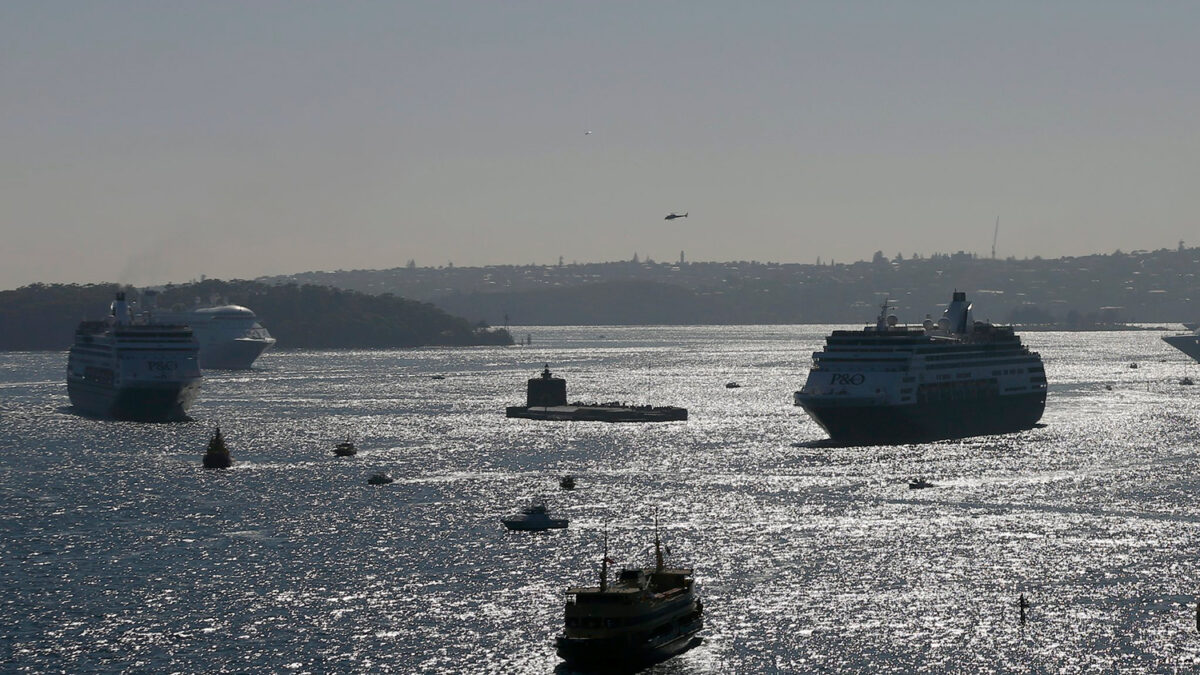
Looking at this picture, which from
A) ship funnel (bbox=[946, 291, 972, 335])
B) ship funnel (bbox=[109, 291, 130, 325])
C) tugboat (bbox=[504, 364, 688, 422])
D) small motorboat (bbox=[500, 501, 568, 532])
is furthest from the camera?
ship funnel (bbox=[109, 291, 130, 325])

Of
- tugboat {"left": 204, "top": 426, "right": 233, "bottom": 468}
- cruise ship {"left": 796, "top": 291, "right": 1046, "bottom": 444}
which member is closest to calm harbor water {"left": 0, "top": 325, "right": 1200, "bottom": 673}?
tugboat {"left": 204, "top": 426, "right": 233, "bottom": 468}

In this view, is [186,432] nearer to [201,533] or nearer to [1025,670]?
[201,533]

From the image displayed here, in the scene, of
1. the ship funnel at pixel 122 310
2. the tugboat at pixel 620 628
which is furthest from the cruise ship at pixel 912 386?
the ship funnel at pixel 122 310

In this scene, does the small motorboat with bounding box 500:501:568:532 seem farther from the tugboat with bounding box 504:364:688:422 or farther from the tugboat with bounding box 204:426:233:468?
the tugboat with bounding box 504:364:688:422

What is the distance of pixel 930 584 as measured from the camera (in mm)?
63656

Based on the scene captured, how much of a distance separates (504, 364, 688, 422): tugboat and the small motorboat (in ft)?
228

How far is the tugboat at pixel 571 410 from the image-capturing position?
149000mm

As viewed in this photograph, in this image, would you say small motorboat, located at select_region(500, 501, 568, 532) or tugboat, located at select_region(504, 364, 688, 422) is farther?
tugboat, located at select_region(504, 364, 688, 422)

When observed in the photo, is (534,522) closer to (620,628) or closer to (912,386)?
(620,628)

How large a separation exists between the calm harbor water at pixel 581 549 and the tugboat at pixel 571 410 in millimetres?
19513

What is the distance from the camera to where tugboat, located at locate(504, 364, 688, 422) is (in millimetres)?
149000

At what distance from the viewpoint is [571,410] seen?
154 metres

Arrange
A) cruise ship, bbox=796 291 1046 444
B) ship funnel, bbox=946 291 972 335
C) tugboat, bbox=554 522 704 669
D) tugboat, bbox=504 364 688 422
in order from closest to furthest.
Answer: tugboat, bbox=554 522 704 669
cruise ship, bbox=796 291 1046 444
ship funnel, bbox=946 291 972 335
tugboat, bbox=504 364 688 422

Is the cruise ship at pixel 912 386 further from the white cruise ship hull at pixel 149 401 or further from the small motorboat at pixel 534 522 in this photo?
the white cruise ship hull at pixel 149 401
